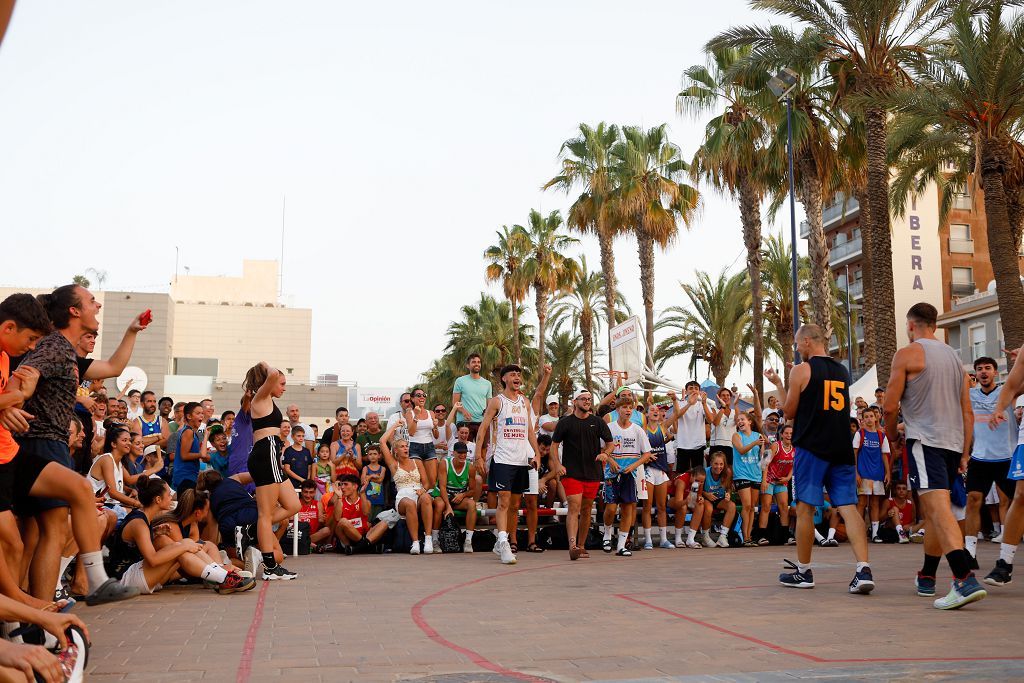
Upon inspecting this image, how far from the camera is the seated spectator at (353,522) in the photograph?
43.3 feet

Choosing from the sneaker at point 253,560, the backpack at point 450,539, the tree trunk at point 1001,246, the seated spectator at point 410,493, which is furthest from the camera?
the tree trunk at point 1001,246

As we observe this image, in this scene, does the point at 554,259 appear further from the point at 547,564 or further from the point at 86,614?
the point at 86,614

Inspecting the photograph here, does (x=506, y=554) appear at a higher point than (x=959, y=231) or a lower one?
lower

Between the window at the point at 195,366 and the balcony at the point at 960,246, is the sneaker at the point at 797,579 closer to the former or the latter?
the balcony at the point at 960,246

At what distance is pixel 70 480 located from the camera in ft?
18.8

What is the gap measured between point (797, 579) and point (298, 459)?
7.82 meters

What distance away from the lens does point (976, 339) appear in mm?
47844

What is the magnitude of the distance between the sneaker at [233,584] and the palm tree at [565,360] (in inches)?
1694

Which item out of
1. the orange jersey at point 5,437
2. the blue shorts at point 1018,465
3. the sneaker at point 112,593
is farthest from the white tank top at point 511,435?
the orange jersey at point 5,437

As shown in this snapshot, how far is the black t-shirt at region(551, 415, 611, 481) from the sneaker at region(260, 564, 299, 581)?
3862 mm

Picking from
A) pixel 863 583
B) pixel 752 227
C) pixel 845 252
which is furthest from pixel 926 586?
pixel 845 252

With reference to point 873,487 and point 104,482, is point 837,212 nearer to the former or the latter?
point 873,487

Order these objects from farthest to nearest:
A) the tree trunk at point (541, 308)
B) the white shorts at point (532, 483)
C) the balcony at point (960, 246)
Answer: the balcony at point (960, 246) → the tree trunk at point (541, 308) → the white shorts at point (532, 483)

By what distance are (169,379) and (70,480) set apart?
71.0 meters
